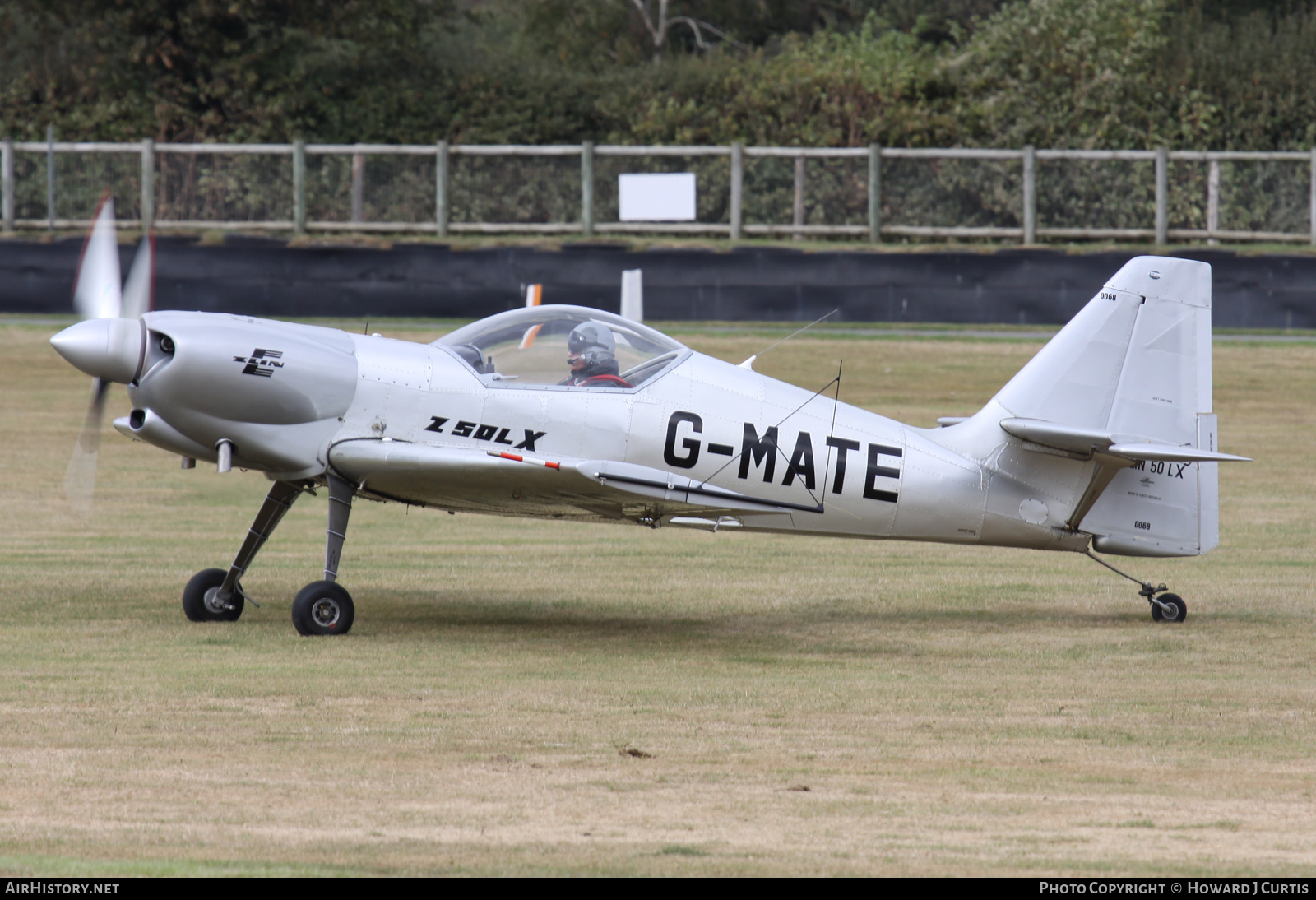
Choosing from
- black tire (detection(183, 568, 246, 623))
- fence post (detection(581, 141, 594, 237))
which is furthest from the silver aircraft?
fence post (detection(581, 141, 594, 237))

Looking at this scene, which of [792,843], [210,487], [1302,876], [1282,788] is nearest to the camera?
[1302,876]

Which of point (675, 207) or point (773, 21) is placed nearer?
point (675, 207)

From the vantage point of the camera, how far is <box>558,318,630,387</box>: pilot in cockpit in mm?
10875

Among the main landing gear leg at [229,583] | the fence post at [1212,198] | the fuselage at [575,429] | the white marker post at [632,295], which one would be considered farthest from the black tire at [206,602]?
the fence post at [1212,198]

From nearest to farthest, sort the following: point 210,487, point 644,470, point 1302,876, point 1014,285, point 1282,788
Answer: point 1302,876 < point 1282,788 < point 644,470 < point 210,487 < point 1014,285

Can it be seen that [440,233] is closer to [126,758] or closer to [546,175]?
[546,175]

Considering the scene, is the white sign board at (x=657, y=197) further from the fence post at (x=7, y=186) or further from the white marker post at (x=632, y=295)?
the fence post at (x=7, y=186)

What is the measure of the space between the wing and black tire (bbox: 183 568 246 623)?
1.26m

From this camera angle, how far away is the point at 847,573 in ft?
45.5

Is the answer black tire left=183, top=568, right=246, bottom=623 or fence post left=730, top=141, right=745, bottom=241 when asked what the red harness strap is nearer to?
black tire left=183, top=568, right=246, bottom=623

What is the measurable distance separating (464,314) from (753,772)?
71.1 ft

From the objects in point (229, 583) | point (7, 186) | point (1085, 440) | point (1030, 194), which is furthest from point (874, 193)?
point (229, 583)

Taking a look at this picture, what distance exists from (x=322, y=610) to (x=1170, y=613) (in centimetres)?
587

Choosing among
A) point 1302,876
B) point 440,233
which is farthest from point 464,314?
point 1302,876
